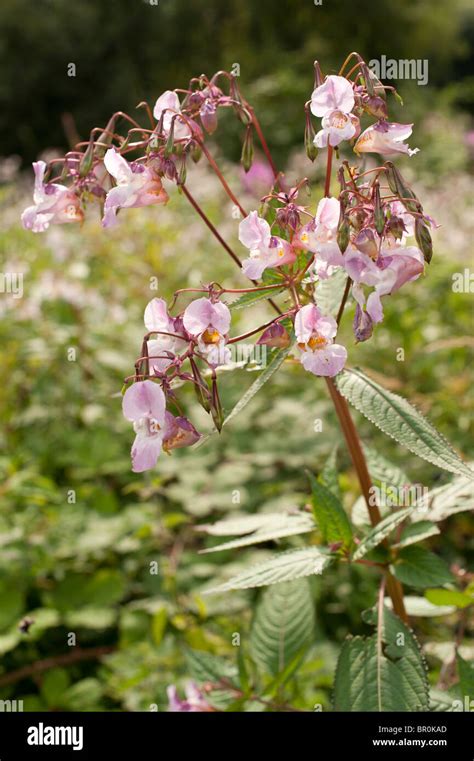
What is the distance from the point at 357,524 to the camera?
1128 mm

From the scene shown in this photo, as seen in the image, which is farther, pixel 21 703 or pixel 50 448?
pixel 50 448

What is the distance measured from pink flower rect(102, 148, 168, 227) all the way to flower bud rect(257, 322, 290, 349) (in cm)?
20

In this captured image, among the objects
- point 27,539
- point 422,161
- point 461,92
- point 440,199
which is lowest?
point 27,539

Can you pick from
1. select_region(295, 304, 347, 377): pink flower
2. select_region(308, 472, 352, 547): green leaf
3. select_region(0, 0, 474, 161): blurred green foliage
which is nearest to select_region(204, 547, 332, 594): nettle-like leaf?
select_region(308, 472, 352, 547): green leaf

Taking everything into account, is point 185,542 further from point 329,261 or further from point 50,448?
point 329,261

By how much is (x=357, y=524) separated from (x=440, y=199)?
3.64 m

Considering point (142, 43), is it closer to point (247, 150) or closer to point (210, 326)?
point (247, 150)

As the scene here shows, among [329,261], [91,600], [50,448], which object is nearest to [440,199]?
[50,448]

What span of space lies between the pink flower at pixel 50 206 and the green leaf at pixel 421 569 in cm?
60

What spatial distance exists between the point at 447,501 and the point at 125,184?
0.59m

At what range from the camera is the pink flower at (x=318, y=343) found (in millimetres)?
786

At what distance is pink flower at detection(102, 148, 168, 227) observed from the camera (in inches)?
33.3
